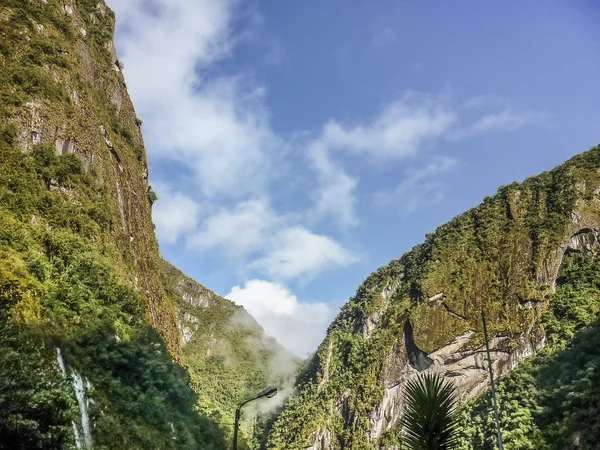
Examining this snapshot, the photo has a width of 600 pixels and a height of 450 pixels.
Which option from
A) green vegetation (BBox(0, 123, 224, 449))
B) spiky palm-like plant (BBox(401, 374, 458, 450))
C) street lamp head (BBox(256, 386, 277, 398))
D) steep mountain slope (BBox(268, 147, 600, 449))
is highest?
steep mountain slope (BBox(268, 147, 600, 449))

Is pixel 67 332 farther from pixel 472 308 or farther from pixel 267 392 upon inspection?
pixel 472 308

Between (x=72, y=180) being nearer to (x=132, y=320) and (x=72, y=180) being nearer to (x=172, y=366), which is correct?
(x=132, y=320)

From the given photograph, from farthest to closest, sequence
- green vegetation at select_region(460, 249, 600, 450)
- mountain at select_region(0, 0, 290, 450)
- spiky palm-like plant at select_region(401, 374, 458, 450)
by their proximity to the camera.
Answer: green vegetation at select_region(460, 249, 600, 450)
mountain at select_region(0, 0, 290, 450)
spiky palm-like plant at select_region(401, 374, 458, 450)

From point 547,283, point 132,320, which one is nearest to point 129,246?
point 132,320

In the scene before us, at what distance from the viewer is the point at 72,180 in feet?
124

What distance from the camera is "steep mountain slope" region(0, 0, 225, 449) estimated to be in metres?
19.8

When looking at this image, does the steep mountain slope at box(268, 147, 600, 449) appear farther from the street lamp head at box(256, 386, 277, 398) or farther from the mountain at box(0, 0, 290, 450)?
the street lamp head at box(256, 386, 277, 398)

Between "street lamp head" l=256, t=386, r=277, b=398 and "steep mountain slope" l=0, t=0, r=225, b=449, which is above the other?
"steep mountain slope" l=0, t=0, r=225, b=449

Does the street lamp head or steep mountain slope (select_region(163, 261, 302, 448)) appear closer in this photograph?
the street lamp head

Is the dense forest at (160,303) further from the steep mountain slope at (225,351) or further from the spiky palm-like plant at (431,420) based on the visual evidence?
the steep mountain slope at (225,351)

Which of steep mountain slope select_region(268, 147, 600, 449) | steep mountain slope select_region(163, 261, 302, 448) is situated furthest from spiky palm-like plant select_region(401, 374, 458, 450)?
steep mountain slope select_region(163, 261, 302, 448)

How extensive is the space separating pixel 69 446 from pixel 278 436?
94860 mm

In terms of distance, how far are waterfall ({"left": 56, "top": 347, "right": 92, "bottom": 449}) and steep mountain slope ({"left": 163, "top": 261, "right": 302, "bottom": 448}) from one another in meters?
116

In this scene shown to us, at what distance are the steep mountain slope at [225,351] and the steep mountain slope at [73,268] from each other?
307 ft
